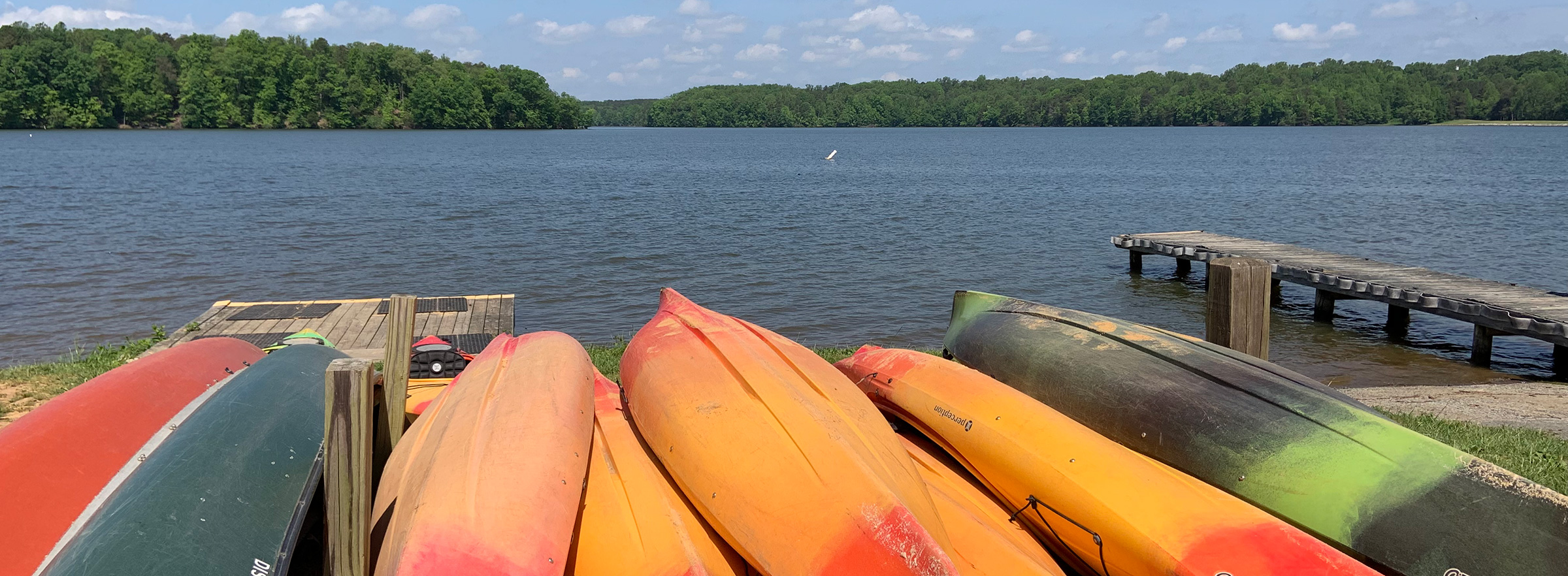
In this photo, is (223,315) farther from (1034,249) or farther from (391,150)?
(391,150)

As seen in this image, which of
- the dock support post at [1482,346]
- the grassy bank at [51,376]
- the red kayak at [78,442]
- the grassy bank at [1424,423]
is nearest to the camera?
the red kayak at [78,442]

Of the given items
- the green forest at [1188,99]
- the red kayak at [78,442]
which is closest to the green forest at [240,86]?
the green forest at [1188,99]

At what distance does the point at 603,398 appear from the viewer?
215 inches

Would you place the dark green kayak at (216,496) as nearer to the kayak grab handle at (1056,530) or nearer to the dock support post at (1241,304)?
the kayak grab handle at (1056,530)

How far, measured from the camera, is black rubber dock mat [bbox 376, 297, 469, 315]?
428 inches

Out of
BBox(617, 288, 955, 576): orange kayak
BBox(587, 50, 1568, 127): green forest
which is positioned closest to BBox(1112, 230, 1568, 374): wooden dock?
BBox(617, 288, 955, 576): orange kayak

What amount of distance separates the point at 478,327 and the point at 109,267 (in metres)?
11.2

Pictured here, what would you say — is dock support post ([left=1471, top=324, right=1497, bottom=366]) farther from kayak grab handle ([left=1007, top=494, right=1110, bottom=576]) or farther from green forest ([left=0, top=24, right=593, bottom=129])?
green forest ([left=0, top=24, right=593, bottom=129])

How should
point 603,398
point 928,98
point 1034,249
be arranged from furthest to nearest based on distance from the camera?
1. point 928,98
2. point 1034,249
3. point 603,398

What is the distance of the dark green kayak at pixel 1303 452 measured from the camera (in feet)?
11.8

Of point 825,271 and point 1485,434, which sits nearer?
point 1485,434

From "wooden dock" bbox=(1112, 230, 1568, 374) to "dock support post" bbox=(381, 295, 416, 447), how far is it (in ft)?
37.5

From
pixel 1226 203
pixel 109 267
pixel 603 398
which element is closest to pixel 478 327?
pixel 603 398

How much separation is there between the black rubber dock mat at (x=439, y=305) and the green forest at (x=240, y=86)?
103 meters
